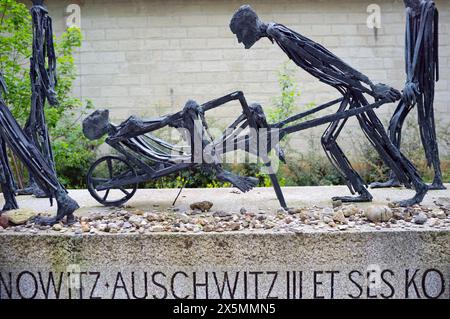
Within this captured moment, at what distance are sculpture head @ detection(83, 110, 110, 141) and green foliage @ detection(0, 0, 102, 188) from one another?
2.10 m

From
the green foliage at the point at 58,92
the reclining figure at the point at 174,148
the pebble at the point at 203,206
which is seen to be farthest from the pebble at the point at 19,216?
the green foliage at the point at 58,92

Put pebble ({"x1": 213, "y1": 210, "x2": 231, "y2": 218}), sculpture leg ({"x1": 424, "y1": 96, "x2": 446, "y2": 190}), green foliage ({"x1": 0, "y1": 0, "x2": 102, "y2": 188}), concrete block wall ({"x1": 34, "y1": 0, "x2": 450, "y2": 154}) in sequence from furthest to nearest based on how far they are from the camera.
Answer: concrete block wall ({"x1": 34, "y1": 0, "x2": 450, "y2": 154}) → green foliage ({"x1": 0, "y1": 0, "x2": 102, "y2": 188}) → sculpture leg ({"x1": 424, "y1": 96, "x2": 446, "y2": 190}) → pebble ({"x1": 213, "y1": 210, "x2": 231, "y2": 218})

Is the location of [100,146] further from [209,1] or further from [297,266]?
[297,266]

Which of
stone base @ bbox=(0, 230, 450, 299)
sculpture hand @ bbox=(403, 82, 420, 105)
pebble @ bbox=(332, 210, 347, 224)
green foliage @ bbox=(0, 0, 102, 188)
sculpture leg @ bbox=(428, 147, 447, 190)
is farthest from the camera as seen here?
green foliage @ bbox=(0, 0, 102, 188)

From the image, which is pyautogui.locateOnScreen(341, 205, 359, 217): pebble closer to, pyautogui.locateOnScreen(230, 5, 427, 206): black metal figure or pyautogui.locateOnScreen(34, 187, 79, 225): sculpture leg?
pyautogui.locateOnScreen(230, 5, 427, 206): black metal figure

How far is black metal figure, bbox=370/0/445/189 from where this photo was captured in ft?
14.1

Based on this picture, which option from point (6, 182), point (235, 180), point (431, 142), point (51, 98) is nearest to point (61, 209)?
point (6, 182)

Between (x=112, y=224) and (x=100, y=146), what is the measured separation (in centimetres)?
548

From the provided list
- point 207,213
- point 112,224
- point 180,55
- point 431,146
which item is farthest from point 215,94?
point 112,224

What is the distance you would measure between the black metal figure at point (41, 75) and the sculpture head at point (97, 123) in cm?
65

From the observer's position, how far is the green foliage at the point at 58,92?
6.45 m

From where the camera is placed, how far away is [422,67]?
14.6 ft

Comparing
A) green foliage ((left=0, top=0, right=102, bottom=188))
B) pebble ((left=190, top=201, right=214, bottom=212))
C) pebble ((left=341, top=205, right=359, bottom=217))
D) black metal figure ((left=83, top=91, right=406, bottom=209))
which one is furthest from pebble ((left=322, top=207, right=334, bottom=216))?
green foliage ((left=0, top=0, right=102, bottom=188))

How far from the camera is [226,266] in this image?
3.18 metres
